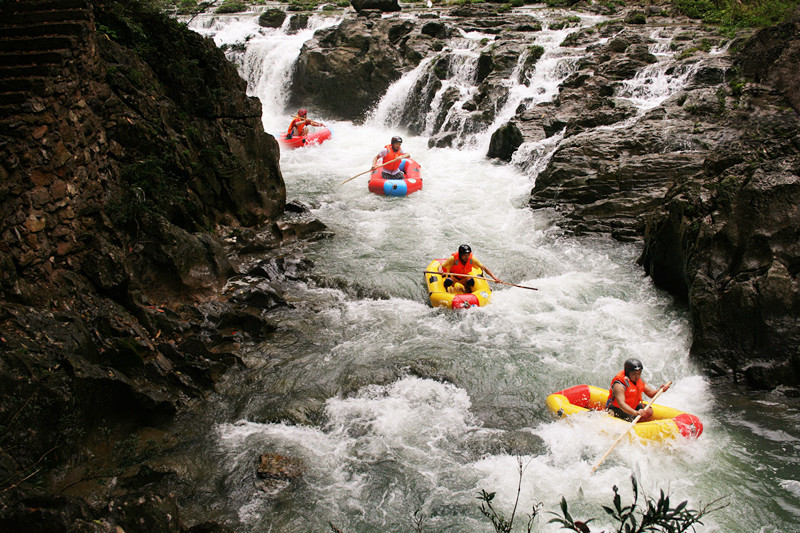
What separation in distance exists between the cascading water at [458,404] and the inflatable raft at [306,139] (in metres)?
6.30

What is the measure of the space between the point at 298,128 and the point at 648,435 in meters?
13.5

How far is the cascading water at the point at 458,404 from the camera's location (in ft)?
16.1

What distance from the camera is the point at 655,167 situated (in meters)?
10.8

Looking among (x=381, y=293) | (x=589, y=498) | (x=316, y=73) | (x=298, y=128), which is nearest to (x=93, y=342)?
(x=381, y=293)

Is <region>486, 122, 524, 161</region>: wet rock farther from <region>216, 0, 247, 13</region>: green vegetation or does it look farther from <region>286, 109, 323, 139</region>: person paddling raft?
<region>216, 0, 247, 13</region>: green vegetation

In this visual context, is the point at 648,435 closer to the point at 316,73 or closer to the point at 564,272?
the point at 564,272

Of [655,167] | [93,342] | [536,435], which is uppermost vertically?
[655,167]

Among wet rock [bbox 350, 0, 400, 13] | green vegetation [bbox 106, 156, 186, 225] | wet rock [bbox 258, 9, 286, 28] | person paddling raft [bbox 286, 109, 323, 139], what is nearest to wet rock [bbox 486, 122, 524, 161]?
person paddling raft [bbox 286, 109, 323, 139]

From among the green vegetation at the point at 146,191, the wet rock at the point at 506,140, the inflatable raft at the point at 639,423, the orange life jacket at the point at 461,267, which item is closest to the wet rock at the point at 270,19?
the wet rock at the point at 506,140

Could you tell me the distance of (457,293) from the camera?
8.45 metres

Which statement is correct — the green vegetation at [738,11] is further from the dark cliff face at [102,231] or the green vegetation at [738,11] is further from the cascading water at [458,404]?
the dark cliff face at [102,231]

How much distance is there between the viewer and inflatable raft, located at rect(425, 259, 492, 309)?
807 centimetres

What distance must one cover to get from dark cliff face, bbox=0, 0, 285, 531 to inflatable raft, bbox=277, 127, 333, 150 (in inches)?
271

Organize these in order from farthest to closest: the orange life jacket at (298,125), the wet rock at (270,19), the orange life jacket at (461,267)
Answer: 1. the wet rock at (270,19)
2. the orange life jacket at (298,125)
3. the orange life jacket at (461,267)
